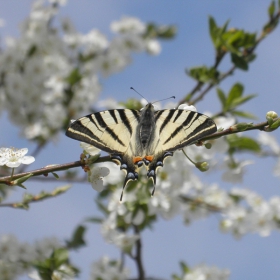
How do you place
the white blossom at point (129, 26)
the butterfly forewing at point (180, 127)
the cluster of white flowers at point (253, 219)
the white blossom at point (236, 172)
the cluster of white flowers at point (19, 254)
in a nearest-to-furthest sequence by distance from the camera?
1. the butterfly forewing at point (180, 127)
2. the cluster of white flowers at point (19, 254)
3. the white blossom at point (236, 172)
4. the cluster of white flowers at point (253, 219)
5. the white blossom at point (129, 26)

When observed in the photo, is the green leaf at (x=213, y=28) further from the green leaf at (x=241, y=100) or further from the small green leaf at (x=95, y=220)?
the small green leaf at (x=95, y=220)

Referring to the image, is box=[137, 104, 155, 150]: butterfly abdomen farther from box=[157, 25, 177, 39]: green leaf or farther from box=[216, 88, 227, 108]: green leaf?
box=[157, 25, 177, 39]: green leaf

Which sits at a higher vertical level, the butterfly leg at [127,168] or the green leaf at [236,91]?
the green leaf at [236,91]

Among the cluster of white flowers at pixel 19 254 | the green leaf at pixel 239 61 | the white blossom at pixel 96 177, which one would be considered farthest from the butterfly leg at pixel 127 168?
the cluster of white flowers at pixel 19 254

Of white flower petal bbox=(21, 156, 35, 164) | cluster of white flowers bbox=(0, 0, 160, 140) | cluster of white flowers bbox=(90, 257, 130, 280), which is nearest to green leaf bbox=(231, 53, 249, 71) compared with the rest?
white flower petal bbox=(21, 156, 35, 164)

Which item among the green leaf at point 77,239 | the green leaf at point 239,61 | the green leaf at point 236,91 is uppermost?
the green leaf at point 239,61

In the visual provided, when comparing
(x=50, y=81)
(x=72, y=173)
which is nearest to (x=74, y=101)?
(x=50, y=81)

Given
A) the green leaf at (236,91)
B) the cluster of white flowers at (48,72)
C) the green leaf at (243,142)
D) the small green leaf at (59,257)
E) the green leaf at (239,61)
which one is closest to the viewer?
the small green leaf at (59,257)
